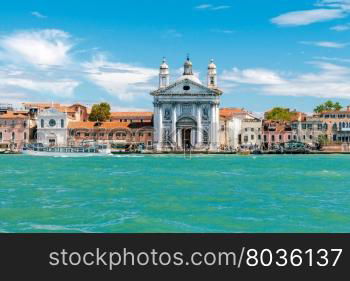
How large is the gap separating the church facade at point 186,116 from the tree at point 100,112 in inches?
567

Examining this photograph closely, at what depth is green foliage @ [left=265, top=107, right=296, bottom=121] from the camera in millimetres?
93188

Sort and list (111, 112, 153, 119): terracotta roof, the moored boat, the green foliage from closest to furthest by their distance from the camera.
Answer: the moored boat → (111, 112, 153, 119): terracotta roof → the green foliage

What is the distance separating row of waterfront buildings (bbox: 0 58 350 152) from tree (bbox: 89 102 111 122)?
1.41m

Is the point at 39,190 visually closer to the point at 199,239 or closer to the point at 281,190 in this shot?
the point at 281,190

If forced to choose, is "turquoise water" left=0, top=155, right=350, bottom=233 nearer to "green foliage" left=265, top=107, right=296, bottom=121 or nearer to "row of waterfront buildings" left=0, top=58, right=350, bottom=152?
"row of waterfront buildings" left=0, top=58, right=350, bottom=152

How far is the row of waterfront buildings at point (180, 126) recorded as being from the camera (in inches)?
2987

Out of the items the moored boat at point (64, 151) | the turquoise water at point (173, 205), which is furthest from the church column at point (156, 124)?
the turquoise water at point (173, 205)

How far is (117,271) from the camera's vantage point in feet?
35.0

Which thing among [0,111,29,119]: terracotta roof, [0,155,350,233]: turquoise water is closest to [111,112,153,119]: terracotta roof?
[0,111,29,119]: terracotta roof

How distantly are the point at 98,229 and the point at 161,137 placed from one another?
200 feet

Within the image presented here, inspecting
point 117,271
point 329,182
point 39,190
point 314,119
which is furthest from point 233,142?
point 117,271

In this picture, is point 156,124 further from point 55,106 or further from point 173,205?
point 173,205

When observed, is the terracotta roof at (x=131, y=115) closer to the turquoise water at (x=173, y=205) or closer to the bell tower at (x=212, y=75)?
the bell tower at (x=212, y=75)

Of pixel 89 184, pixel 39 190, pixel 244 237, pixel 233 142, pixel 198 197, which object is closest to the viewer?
pixel 244 237
